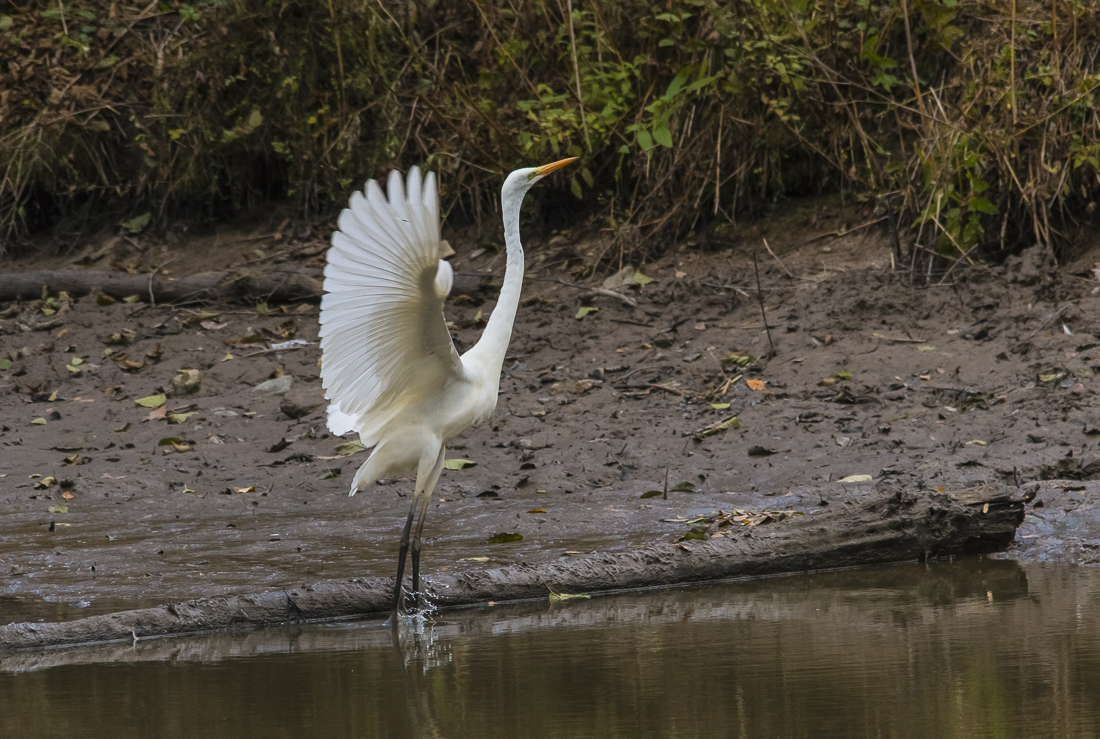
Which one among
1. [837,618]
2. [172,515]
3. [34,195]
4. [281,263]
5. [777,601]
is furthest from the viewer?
[34,195]

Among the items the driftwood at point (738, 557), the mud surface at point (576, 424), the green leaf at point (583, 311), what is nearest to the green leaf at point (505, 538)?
the mud surface at point (576, 424)

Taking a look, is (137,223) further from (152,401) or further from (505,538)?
(505,538)

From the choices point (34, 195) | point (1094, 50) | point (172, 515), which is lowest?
point (172, 515)

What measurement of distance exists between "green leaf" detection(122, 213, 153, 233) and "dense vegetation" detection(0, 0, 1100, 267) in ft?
0.39

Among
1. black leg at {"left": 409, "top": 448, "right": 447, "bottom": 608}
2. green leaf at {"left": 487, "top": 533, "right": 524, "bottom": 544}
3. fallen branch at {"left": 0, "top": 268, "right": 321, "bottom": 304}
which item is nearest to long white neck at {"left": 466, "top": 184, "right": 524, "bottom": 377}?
black leg at {"left": 409, "top": 448, "right": 447, "bottom": 608}

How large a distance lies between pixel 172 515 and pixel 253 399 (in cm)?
170

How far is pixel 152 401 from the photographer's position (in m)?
7.89

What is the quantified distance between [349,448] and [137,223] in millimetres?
4981

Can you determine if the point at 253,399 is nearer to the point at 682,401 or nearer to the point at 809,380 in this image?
the point at 682,401

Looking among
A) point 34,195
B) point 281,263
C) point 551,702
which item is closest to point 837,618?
point 551,702

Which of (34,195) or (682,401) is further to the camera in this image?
(34,195)

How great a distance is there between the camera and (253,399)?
784cm

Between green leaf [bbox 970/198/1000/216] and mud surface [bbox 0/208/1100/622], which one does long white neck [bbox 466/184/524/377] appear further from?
green leaf [bbox 970/198/1000/216]

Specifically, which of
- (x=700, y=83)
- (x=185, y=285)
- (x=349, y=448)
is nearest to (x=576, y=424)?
(x=349, y=448)
